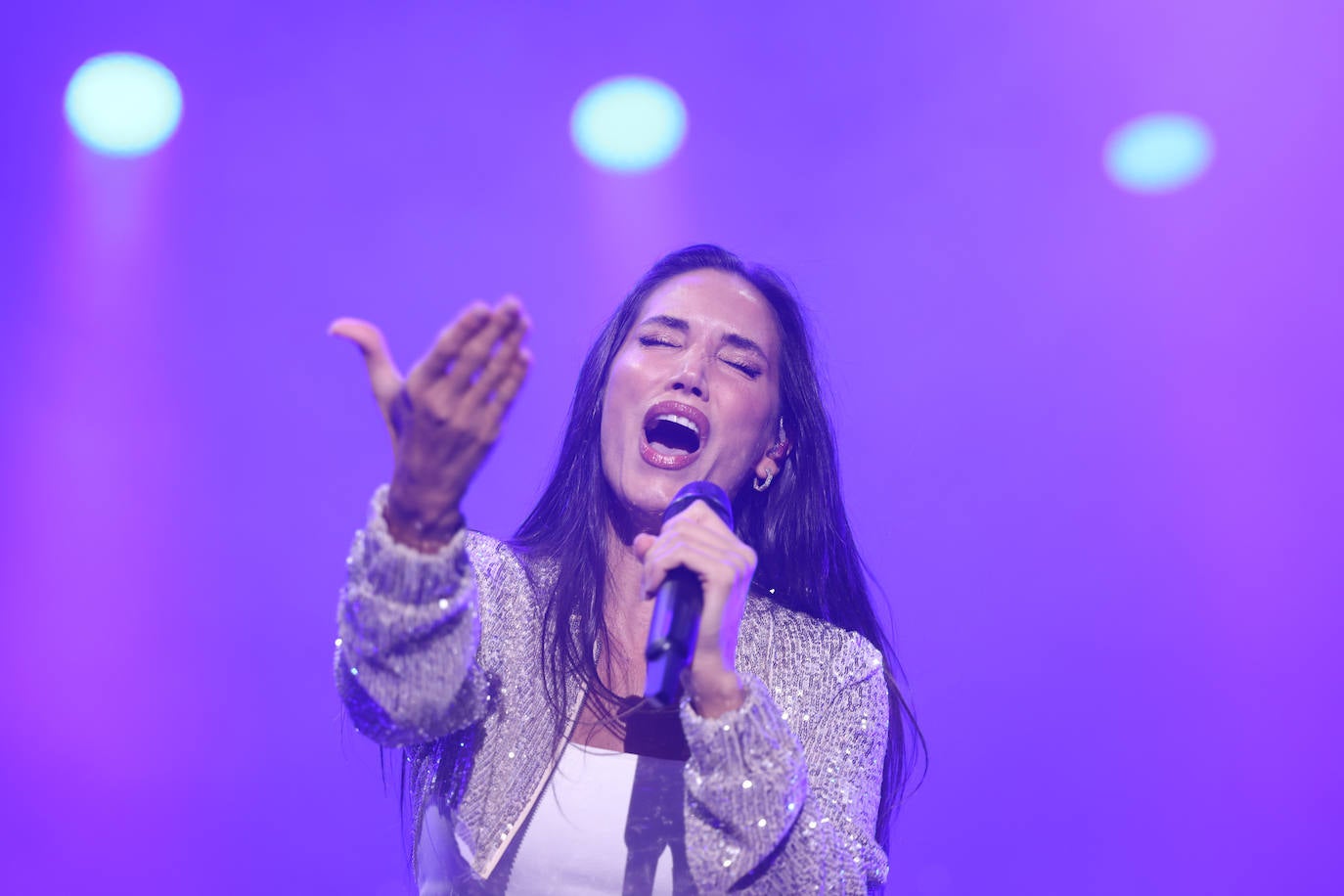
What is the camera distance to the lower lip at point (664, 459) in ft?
5.98

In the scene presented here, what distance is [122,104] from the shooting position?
2811 millimetres

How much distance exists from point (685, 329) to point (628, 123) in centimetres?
118

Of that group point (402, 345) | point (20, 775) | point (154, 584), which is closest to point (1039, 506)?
point (402, 345)

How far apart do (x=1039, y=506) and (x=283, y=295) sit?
1887mm

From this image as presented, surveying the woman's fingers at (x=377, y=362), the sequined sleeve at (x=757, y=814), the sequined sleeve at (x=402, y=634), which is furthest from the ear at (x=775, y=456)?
the woman's fingers at (x=377, y=362)

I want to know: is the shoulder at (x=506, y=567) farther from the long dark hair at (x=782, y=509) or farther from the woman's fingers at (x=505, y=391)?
the woman's fingers at (x=505, y=391)

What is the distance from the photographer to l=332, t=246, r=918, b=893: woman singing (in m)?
1.23

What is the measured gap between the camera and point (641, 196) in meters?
2.95

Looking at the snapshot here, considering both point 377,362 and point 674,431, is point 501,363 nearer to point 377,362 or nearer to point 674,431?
point 377,362

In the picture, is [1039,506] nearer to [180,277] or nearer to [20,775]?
[180,277]

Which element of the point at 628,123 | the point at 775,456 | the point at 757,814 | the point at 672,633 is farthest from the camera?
the point at 628,123

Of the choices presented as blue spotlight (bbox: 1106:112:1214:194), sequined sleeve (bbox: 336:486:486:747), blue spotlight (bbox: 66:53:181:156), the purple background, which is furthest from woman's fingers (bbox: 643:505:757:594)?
blue spotlight (bbox: 66:53:181:156)

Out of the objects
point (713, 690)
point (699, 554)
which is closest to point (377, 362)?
point (699, 554)

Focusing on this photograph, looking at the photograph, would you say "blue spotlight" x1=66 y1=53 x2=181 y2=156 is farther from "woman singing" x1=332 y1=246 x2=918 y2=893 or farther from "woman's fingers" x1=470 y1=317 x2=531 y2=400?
"woman's fingers" x1=470 y1=317 x2=531 y2=400
